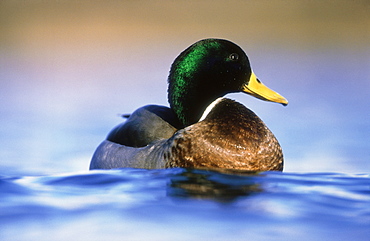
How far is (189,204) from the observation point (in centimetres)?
334

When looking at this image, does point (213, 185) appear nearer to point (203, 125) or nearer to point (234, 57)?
point (203, 125)

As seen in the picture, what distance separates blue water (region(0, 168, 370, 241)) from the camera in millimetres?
2975

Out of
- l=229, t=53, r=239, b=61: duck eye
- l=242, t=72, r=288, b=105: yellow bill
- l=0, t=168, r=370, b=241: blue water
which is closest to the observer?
l=0, t=168, r=370, b=241: blue water

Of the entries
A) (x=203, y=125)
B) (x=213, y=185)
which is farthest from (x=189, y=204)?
(x=203, y=125)

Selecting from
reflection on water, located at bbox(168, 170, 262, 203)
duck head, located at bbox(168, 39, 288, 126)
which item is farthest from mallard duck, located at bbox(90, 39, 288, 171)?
reflection on water, located at bbox(168, 170, 262, 203)

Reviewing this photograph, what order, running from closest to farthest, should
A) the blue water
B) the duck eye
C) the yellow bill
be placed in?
the blue water, the duck eye, the yellow bill

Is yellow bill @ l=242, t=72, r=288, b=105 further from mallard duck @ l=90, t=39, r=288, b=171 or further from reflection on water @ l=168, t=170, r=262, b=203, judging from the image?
reflection on water @ l=168, t=170, r=262, b=203

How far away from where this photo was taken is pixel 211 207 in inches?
129

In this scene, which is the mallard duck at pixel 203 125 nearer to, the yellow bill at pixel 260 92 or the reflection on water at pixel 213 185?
the yellow bill at pixel 260 92

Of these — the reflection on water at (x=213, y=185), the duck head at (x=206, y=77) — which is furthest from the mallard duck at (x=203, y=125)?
the reflection on water at (x=213, y=185)

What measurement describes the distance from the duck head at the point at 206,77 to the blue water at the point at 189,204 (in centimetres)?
99

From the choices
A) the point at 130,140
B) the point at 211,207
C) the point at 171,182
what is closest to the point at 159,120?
the point at 130,140

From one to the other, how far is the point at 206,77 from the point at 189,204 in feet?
6.53

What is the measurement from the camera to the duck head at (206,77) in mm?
5148
